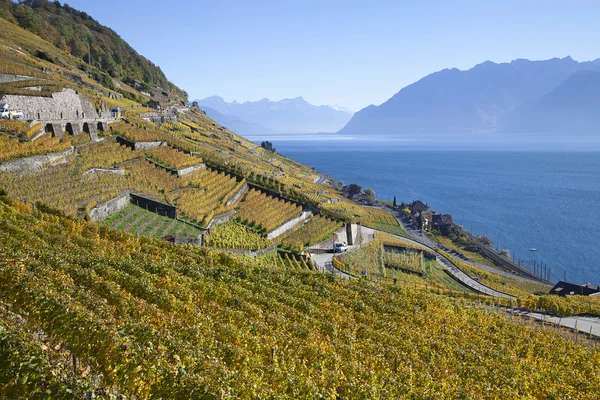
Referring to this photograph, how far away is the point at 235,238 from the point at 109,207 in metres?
9.16

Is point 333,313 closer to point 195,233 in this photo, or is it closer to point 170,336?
point 170,336

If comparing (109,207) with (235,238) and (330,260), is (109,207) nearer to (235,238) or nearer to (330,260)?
(235,238)

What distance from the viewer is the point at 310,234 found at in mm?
40438

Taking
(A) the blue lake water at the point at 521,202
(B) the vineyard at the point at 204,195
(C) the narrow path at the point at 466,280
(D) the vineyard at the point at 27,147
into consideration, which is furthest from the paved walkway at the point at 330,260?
(A) the blue lake water at the point at 521,202

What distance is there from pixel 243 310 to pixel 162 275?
13.9 ft

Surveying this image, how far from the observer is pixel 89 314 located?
11.6 meters

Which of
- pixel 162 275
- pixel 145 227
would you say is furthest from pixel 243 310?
pixel 145 227

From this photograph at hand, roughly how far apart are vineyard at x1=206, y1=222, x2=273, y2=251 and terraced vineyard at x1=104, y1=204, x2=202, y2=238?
52.8 inches

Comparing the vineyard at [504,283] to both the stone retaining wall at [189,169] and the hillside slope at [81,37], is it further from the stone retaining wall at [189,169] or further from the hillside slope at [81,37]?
the hillside slope at [81,37]

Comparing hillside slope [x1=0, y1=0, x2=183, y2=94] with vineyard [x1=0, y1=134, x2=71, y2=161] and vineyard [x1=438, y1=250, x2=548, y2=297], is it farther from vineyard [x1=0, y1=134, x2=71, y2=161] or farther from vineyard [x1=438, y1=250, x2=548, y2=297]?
vineyard [x1=438, y1=250, x2=548, y2=297]

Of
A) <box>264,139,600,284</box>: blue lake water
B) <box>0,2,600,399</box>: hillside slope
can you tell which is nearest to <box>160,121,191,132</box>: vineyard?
<box>0,2,600,399</box>: hillside slope

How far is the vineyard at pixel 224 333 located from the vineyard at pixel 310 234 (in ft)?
38.4

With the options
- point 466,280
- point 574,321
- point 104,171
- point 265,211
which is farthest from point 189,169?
point 574,321

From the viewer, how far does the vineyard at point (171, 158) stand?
40.5m
